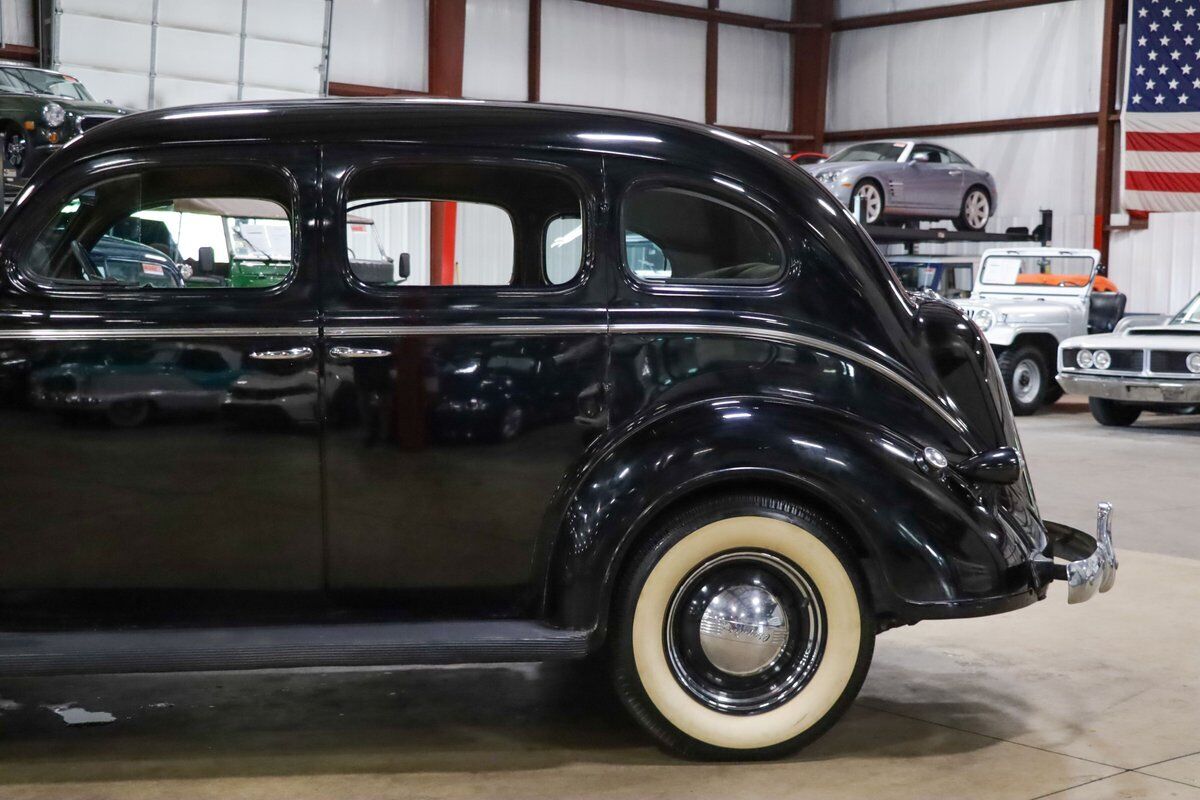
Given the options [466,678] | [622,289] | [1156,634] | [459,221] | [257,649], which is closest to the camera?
[257,649]

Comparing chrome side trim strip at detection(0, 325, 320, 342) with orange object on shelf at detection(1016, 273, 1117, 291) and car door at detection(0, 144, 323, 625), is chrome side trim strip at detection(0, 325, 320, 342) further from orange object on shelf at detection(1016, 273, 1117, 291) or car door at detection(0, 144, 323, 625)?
orange object on shelf at detection(1016, 273, 1117, 291)

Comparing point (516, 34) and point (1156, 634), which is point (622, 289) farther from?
point (516, 34)

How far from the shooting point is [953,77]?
24172 millimetres

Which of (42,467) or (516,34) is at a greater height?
(516,34)

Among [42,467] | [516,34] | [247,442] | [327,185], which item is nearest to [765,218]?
[327,185]

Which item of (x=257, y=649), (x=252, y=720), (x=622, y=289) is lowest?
(x=252, y=720)

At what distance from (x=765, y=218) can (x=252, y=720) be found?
218 cm

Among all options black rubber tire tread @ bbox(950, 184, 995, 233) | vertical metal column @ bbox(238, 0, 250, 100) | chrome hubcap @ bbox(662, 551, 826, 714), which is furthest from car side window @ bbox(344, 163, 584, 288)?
black rubber tire tread @ bbox(950, 184, 995, 233)

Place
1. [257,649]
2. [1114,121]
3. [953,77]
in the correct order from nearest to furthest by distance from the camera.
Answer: [257,649] → [1114,121] → [953,77]

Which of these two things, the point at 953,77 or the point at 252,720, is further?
the point at 953,77

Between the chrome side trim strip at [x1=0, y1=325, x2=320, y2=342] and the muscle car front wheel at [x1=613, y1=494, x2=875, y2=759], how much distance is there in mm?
1212

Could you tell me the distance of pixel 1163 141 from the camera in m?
20.9

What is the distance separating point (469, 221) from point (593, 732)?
161cm

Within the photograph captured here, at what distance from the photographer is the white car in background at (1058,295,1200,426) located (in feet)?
39.0
